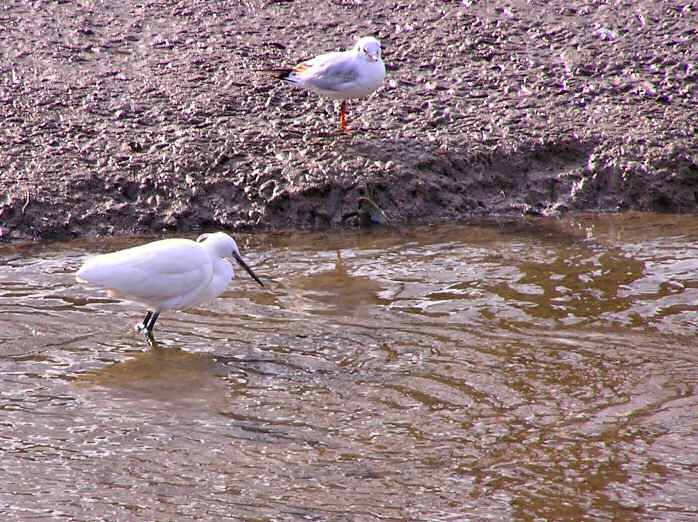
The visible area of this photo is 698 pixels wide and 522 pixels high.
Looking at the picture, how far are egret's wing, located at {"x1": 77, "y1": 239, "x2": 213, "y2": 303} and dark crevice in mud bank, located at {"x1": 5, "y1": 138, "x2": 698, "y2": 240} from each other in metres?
1.77

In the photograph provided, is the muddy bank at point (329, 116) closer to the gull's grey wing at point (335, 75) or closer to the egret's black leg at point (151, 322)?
the gull's grey wing at point (335, 75)

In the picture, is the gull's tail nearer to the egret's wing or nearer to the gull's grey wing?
the gull's grey wing

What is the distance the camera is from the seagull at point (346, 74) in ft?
29.3

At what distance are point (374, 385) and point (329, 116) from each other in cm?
400

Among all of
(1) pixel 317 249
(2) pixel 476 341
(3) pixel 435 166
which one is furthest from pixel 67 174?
(2) pixel 476 341

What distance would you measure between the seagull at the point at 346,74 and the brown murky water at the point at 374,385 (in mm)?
1290

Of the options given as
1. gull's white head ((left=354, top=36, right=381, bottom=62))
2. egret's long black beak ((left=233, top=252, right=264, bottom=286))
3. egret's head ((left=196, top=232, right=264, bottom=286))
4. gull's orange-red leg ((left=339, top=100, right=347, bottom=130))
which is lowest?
egret's long black beak ((left=233, top=252, right=264, bottom=286))

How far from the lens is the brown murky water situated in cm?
485

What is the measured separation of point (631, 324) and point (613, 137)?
2.82m

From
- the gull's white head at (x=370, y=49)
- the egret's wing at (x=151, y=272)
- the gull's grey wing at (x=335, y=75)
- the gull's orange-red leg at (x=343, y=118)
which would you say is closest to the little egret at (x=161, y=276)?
the egret's wing at (x=151, y=272)

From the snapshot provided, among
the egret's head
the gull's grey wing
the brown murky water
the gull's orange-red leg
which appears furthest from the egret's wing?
the gull's orange-red leg

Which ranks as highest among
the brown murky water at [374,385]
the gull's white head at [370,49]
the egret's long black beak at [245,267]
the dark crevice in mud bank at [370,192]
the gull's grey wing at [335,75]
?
the gull's white head at [370,49]

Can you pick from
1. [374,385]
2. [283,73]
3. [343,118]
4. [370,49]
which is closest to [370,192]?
[343,118]

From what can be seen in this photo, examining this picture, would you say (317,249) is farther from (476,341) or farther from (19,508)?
(19,508)
